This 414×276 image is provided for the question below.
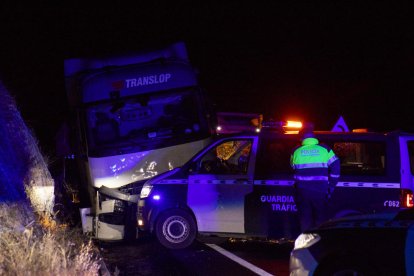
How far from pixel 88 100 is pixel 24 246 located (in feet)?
18.1

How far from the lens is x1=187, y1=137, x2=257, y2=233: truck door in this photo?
905 cm

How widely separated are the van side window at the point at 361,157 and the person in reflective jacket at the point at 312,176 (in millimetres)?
378

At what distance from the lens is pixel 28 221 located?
8.34 meters

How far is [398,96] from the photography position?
27562 mm

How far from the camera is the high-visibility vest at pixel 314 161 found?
844cm

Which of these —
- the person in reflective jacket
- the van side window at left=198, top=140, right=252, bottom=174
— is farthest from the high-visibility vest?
the van side window at left=198, top=140, right=252, bottom=174

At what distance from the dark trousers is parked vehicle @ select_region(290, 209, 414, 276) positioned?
281 centimetres

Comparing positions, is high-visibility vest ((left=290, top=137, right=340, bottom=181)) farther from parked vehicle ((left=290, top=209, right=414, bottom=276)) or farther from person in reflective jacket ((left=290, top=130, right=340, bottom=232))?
parked vehicle ((left=290, top=209, right=414, bottom=276))

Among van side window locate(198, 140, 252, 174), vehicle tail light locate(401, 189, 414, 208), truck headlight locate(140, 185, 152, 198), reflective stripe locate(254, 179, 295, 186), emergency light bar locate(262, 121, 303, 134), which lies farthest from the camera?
emergency light bar locate(262, 121, 303, 134)

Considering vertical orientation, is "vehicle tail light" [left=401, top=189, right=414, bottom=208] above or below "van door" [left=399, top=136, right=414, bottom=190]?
below

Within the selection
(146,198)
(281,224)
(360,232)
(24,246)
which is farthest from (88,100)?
(360,232)

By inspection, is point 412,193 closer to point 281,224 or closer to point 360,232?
point 281,224

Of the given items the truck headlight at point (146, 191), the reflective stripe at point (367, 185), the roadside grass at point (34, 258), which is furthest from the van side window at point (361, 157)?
the roadside grass at point (34, 258)

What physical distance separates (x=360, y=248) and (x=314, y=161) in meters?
3.23
